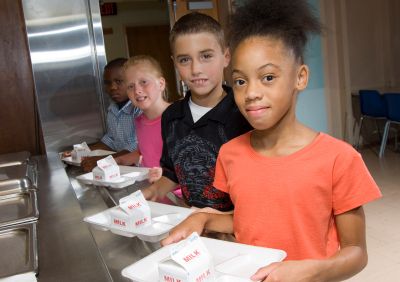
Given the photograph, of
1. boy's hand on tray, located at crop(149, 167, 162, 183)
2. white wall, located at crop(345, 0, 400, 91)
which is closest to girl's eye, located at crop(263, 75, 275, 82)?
boy's hand on tray, located at crop(149, 167, 162, 183)

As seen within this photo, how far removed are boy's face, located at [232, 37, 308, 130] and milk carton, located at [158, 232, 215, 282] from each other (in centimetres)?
34

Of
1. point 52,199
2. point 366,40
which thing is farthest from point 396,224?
point 366,40

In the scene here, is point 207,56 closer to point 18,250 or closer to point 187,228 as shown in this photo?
point 187,228

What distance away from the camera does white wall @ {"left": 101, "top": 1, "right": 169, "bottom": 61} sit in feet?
21.2

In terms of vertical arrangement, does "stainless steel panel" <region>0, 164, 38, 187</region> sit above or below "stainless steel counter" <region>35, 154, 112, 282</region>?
above

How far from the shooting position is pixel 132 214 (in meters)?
0.91

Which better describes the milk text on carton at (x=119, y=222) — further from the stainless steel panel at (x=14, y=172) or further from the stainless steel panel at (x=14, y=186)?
the stainless steel panel at (x=14, y=172)

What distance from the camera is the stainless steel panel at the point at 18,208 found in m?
1.06

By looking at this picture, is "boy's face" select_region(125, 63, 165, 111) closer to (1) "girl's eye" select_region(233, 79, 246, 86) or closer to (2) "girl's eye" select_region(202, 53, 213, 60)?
(2) "girl's eye" select_region(202, 53, 213, 60)

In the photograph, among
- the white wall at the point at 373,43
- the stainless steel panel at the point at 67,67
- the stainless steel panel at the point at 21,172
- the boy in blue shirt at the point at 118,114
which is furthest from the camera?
the white wall at the point at 373,43

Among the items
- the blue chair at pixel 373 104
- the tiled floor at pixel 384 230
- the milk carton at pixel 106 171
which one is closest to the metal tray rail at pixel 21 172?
the milk carton at pixel 106 171

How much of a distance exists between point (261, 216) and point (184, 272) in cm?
36

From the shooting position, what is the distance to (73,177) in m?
1.63

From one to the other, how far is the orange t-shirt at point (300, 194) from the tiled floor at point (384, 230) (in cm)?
156
